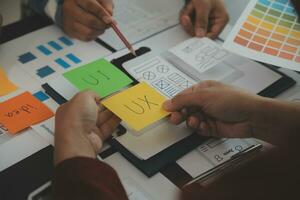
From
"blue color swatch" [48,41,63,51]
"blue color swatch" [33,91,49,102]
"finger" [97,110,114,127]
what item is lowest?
"blue color swatch" [33,91,49,102]

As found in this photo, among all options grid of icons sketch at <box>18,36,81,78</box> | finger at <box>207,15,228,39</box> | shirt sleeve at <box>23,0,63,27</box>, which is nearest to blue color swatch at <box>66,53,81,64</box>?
grid of icons sketch at <box>18,36,81,78</box>

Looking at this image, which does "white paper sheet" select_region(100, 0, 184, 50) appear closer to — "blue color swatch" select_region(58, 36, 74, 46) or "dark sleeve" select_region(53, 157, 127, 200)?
"blue color swatch" select_region(58, 36, 74, 46)

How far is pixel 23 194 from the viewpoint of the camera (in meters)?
0.68

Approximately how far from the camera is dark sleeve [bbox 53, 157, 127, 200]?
61 centimetres

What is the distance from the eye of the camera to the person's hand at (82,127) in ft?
2.23

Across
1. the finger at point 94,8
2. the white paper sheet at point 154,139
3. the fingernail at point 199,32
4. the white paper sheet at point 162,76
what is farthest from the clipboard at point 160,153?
the fingernail at point 199,32

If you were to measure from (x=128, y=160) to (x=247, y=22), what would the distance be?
50 cm

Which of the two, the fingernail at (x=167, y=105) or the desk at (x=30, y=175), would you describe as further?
the fingernail at (x=167, y=105)

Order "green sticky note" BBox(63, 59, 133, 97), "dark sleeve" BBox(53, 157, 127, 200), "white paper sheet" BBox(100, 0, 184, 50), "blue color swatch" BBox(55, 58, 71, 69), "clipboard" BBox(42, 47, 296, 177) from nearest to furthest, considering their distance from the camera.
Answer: "dark sleeve" BBox(53, 157, 127, 200) < "clipboard" BBox(42, 47, 296, 177) < "green sticky note" BBox(63, 59, 133, 97) < "blue color swatch" BBox(55, 58, 71, 69) < "white paper sheet" BBox(100, 0, 184, 50)

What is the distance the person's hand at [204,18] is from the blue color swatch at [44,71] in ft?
1.22

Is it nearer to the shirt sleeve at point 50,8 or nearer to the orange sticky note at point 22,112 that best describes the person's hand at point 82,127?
the orange sticky note at point 22,112

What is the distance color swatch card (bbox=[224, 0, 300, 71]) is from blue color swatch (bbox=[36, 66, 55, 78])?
15.9 inches

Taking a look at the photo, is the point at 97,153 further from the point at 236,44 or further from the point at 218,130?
the point at 236,44

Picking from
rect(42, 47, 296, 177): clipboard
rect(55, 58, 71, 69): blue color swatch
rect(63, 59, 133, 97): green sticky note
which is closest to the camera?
rect(42, 47, 296, 177): clipboard
